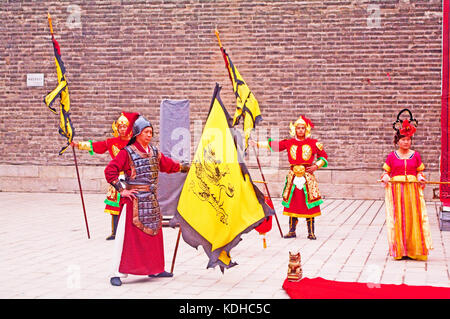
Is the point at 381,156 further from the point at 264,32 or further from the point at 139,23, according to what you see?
the point at 139,23

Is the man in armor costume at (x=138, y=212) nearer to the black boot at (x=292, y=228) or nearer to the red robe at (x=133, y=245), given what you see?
the red robe at (x=133, y=245)

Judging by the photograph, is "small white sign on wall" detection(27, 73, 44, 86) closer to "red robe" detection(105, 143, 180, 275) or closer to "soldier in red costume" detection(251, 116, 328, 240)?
"soldier in red costume" detection(251, 116, 328, 240)

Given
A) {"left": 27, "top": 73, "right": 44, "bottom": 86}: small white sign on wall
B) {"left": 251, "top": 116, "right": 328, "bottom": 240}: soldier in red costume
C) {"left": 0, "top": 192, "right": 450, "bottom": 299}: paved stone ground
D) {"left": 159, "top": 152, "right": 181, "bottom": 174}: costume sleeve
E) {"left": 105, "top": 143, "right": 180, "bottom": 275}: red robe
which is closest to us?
{"left": 0, "top": 192, "right": 450, "bottom": 299}: paved stone ground

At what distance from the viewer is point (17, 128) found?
52.5ft

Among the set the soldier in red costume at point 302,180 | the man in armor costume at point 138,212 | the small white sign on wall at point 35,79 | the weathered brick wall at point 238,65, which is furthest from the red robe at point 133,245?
the small white sign on wall at point 35,79

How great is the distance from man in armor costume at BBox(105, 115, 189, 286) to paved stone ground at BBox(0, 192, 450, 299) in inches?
7.1

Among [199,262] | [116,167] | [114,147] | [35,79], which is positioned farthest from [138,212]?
[35,79]

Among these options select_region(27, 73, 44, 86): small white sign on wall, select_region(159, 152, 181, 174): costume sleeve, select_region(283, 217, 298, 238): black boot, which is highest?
select_region(27, 73, 44, 86): small white sign on wall

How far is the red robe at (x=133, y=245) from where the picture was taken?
248 inches

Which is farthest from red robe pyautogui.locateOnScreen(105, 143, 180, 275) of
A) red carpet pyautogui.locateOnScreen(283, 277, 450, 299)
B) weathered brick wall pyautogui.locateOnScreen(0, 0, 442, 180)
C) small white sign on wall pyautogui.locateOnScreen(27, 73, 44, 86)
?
small white sign on wall pyautogui.locateOnScreen(27, 73, 44, 86)

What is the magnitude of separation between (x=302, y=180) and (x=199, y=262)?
8.09 feet

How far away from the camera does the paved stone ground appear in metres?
6.04

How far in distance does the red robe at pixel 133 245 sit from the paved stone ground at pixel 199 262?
15cm
